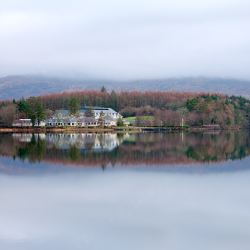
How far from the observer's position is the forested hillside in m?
62.3

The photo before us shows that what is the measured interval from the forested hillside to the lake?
42657 millimetres

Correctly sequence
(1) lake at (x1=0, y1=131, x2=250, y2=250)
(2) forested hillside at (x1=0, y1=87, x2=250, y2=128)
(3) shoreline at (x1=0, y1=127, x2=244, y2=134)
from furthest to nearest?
(2) forested hillside at (x1=0, y1=87, x2=250, y2=128)
(3) shoreline at (x1=0, y1=127, x2=244, y2=134)
(1) lake at (x1=0, y1=131, x2=250, y2=250)

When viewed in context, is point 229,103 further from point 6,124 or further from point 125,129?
point 6,124

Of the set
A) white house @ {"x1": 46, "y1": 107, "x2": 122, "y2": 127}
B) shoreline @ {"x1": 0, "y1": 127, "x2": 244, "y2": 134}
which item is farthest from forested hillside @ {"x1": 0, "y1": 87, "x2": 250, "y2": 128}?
shoreline @ {"x1": 0, "y1": 127, "x2": 244, "y2": 134}

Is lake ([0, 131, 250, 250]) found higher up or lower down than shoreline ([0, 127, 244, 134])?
higher up

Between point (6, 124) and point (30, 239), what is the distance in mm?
55883

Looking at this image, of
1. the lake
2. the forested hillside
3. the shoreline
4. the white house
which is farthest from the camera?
the white house

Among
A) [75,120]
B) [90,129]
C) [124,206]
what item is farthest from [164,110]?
[124,206]

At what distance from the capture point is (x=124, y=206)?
11367mm

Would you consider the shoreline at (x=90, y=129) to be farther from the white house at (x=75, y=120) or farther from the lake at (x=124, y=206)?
the lake at (x=124, y=206)

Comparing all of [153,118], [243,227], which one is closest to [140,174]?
[243,227]

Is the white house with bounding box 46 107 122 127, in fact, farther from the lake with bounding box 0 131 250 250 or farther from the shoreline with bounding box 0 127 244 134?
the lake with bounding box 0 131 250 250

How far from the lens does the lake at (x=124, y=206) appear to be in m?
8.69

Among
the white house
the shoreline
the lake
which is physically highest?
the lake
